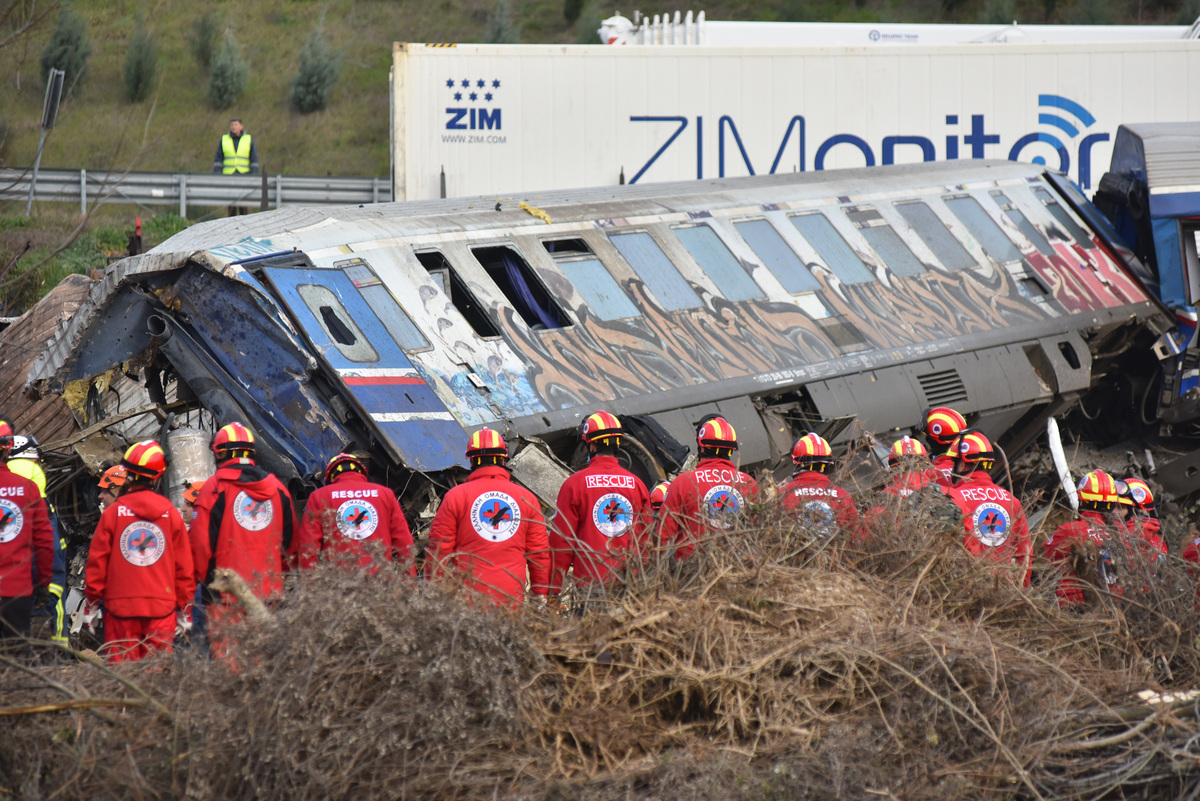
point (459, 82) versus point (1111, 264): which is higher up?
point (459, 82)

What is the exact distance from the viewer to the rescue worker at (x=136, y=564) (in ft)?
24.3

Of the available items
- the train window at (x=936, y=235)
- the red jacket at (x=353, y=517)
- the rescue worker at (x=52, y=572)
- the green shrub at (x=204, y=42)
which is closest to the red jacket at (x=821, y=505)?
the red jacket at (x=353, y=517)

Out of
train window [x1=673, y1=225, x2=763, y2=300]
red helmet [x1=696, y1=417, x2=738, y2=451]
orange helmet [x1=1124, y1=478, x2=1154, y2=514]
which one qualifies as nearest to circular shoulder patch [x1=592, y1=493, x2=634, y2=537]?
red helmet [x1=696, y1=417, x2=738, y2=451]

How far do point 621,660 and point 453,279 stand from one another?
509 cm

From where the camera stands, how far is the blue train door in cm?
881

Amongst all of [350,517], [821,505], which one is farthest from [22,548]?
[821,505]

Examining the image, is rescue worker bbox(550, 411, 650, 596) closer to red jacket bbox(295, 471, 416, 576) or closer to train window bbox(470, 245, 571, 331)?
red jacket bbox(295, 471, 416, 576)

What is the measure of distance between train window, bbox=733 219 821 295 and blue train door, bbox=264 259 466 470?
4.32 metres

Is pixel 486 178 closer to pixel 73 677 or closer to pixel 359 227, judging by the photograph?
pixel 359 227

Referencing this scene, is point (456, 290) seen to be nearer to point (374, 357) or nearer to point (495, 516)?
point (374, 357)

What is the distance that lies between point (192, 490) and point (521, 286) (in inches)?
131

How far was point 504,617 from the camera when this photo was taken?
19.7ft

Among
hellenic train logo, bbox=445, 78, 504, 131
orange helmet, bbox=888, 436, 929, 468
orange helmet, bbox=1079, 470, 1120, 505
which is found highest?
hellenic train logo, bbox=445, 78, 504, 131

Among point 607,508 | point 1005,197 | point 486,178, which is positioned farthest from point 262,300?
point 486,178
